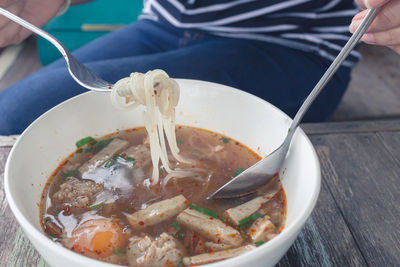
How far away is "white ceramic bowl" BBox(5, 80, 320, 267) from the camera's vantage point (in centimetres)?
85

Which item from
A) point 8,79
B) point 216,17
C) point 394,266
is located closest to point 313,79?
point 216,17

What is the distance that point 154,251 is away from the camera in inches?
40.3

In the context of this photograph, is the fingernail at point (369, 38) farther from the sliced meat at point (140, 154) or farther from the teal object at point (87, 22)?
the teal object at point (87, 22)

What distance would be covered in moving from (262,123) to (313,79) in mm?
960

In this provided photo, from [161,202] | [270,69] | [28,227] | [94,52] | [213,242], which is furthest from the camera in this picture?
[94,52]

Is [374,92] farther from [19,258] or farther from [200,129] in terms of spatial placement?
[19,258]

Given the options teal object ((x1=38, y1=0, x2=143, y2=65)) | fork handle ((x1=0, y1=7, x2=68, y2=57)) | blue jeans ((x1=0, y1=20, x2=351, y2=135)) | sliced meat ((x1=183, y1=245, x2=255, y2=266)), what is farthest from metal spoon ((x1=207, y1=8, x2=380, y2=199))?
teal object ((x1=38, y1=0, x2=143, y2=65))

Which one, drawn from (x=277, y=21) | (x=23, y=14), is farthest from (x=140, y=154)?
(x=277, y=21)

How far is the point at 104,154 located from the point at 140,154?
138 millimetres

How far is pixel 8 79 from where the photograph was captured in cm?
372

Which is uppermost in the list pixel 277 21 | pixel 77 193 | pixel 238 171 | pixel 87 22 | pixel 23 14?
pixel 23 14

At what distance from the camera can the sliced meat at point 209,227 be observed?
1.11m

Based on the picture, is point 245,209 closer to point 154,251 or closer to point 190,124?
point 154,251

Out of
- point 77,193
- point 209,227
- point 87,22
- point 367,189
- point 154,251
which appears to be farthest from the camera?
point 87,22
